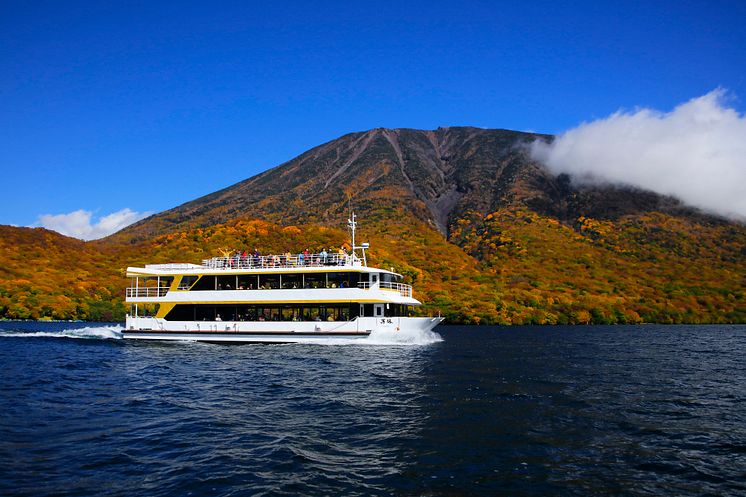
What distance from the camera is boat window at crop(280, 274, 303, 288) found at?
39.9 meters

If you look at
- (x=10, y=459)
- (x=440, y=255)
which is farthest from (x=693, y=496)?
(x=440, y=255)

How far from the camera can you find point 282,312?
40.7 metres

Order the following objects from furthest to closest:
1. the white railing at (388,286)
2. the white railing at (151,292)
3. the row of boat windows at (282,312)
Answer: the white railing at (151,292), the row of boat windows at (282,312), the white railing at (388,286)

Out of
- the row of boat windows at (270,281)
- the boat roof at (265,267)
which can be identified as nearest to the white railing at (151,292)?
the boat roof at (265,267)

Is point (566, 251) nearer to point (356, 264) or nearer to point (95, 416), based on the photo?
point (356, 264)

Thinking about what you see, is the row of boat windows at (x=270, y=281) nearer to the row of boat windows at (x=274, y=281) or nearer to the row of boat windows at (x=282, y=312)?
the row of boat windows at (x=274, y=281)

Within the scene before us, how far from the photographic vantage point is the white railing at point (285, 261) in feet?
133

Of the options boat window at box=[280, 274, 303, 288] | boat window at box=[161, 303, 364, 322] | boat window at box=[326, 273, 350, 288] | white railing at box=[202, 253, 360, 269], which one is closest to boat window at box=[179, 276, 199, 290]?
boat window at box=[161, 303, 364, 322]

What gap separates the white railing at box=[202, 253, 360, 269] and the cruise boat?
8cm

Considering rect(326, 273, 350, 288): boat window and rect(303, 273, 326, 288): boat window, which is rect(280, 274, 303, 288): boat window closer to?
rect(303, 273, 326, 288): boat window

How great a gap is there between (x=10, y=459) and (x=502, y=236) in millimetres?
150933

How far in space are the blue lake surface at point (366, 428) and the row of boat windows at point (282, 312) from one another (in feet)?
31.0

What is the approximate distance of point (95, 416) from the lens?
16406 mm

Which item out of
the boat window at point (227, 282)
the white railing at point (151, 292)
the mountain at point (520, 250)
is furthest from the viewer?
the mountain at point (520, 250)
